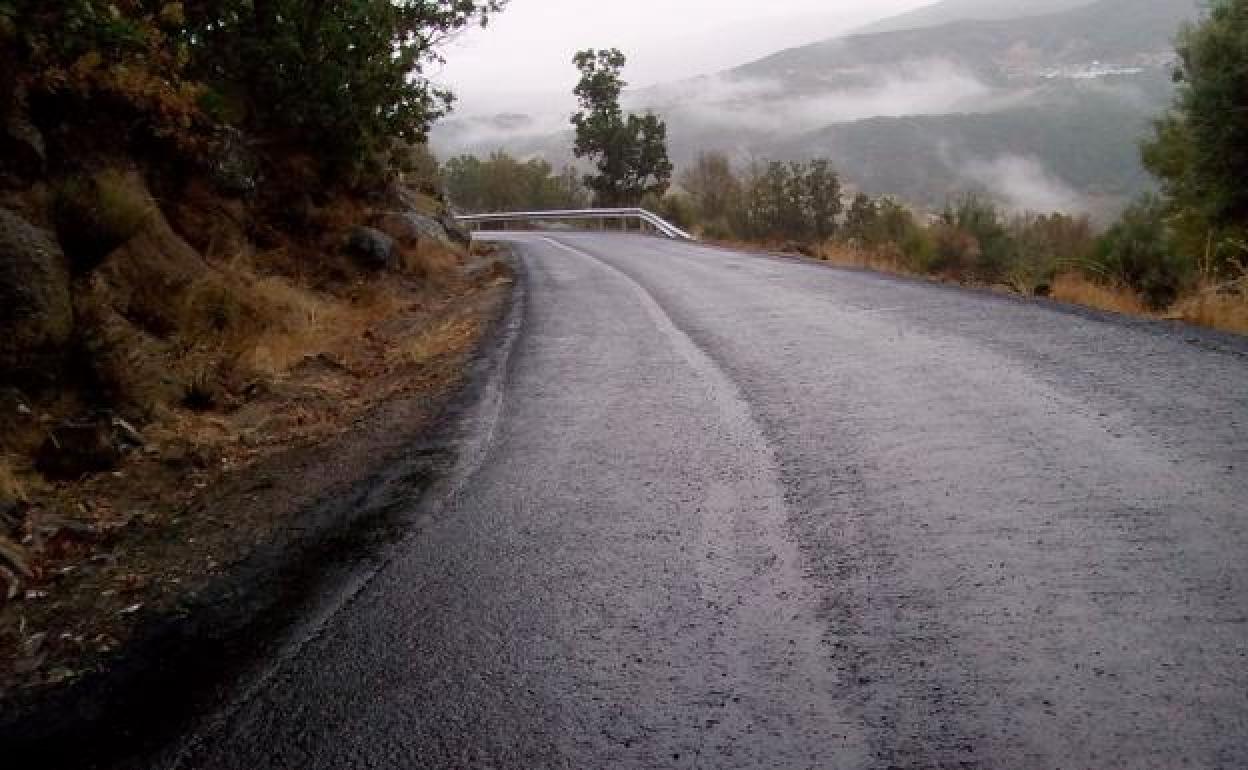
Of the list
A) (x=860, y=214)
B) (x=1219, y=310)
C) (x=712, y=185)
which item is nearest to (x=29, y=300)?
(x=1219, y=310)

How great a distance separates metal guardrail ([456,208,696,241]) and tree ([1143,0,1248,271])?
→ 477 inches

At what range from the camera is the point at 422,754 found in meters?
2.25

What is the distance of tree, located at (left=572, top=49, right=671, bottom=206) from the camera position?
2074 inches

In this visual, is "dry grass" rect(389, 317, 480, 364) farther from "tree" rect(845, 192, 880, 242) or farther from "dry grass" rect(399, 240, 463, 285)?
"tree" rect(845, 192, 880, 242)

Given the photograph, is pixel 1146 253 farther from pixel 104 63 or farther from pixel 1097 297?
pixel 104 63

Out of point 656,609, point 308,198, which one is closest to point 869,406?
point 656,609

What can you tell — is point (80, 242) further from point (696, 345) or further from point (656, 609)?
point (656, 609)

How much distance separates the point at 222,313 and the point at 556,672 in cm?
678

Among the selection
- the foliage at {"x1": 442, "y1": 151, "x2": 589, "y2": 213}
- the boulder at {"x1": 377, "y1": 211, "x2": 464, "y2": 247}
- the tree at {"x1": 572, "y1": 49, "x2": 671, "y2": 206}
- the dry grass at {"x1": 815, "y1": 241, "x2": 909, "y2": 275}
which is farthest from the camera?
the foliage at {"x1": 442, "y1": 151, "x2": 589, "y2": 213}

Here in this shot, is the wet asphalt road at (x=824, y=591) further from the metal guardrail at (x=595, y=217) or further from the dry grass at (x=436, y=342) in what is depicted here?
the metal guardrail at (x=595, y=217)

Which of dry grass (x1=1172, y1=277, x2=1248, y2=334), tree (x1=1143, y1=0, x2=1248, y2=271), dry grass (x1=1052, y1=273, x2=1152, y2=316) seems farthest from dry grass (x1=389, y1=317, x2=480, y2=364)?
tree (x1=1143, y1=0, x2=1248, y2=271)

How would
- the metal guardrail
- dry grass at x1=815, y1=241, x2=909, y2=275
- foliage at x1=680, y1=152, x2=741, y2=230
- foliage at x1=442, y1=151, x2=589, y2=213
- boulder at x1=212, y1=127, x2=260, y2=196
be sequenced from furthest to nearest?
foliage at x1=442, y1=151, x2=589, y2=213
foliage at x1=680, y1=152, x2=741, y2=230
the metal guardrail
dry grass at x1=815, y1=241, x2=909, y2=275
boulder at x1=212, y1=127, x2=260, y2=196

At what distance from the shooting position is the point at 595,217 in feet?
122

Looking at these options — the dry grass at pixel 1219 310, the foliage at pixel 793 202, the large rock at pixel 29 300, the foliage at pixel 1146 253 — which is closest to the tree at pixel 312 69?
the large rock at pixel 29 300
